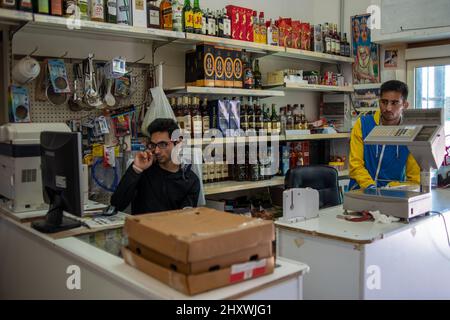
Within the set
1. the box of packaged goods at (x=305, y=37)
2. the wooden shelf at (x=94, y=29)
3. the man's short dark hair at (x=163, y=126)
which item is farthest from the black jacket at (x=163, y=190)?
the box of packaged goods at (x=305, y=37)

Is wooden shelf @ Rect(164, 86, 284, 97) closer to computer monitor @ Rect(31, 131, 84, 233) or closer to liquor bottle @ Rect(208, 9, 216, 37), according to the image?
liquor bottle @ Rect(208, 9, 216, 37)

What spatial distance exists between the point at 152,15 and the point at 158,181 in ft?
4.00

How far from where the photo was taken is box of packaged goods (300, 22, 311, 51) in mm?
4266

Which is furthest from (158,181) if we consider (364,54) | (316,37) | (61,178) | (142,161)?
(364,54)

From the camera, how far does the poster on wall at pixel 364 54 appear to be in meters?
4.66

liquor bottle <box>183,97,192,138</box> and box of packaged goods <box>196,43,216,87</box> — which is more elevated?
box of packaged goods <box>196,43,216,87</box>

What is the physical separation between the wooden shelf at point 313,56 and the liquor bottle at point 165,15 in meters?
1.28

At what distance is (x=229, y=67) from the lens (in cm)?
357

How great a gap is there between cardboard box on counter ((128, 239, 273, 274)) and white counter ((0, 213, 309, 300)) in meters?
0.06

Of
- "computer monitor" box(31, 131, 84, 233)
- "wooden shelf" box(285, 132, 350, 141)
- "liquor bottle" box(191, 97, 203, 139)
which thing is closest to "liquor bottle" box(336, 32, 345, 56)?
"wooden shelf" box(285, 132, 350, 141)

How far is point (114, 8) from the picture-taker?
288 cm

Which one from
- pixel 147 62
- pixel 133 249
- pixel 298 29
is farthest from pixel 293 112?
pixel 133 249
